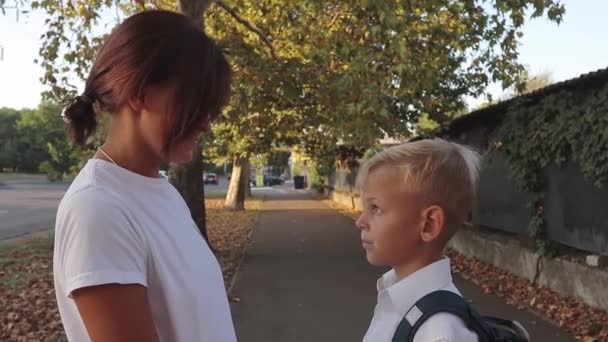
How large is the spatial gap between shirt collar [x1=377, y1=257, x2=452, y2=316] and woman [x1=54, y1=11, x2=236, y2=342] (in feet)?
1.49

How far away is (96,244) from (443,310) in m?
0.78

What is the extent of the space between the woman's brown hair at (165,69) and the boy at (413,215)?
0.53m

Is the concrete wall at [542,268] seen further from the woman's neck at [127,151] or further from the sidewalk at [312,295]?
the woman's neck at [127,151]

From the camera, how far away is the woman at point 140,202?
130cm

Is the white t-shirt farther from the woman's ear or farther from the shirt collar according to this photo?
the shirt collar

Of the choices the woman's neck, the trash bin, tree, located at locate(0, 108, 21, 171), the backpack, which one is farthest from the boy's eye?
tree, located at locate(0, 108, 21, 171)

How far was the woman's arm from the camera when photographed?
1271 millimetres

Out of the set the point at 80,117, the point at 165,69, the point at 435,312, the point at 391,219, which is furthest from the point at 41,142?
the point at 435,312

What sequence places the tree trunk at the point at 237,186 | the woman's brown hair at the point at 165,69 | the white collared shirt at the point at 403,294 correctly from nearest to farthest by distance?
the woman's brown hair at the point at 165,69 < the white collared shirt at the point at 403,294 < the tree trunk at the point at 237,186

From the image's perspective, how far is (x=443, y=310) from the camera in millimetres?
1567

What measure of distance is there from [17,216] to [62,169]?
179 ft

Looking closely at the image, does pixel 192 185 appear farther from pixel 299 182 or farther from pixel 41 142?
pixel 41 142

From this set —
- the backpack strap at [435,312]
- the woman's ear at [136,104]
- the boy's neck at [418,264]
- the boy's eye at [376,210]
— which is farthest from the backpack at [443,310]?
the woman's ear at [136,104]

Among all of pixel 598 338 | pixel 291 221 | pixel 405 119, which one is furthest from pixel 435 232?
pixel 291 221
